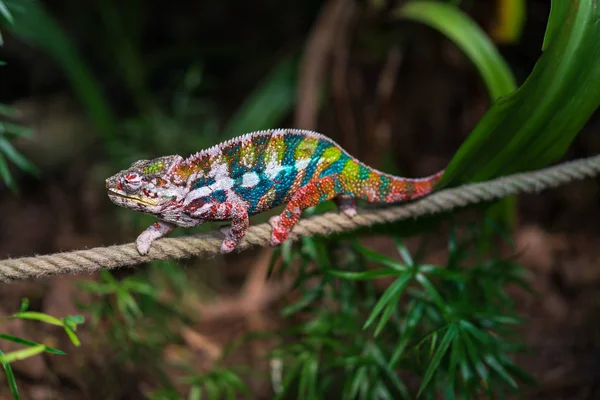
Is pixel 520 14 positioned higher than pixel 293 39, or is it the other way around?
pixel 520 14

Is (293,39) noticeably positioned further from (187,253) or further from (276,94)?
(187,253)

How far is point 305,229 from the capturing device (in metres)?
1.28

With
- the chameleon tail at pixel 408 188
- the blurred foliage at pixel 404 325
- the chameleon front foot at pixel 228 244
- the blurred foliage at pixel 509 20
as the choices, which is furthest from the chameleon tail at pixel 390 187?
the blurred foliage at pixel 509 20

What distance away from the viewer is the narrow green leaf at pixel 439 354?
1.30 meters

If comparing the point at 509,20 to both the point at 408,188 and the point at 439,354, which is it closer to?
the point at 408,188

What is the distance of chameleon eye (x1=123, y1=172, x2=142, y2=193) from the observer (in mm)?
1057

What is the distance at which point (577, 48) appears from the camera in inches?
44.6

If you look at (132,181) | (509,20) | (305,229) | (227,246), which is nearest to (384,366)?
(305,229)

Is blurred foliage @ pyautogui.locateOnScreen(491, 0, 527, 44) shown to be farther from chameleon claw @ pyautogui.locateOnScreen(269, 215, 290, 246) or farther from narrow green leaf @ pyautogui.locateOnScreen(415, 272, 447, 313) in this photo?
chameleon claw @ pyautogui.locateOnScreen(269, 215, 290, 246)

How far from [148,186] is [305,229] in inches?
15.1

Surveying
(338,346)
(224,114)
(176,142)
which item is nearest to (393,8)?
(176,142)

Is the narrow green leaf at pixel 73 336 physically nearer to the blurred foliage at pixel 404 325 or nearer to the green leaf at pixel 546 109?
the blurred foliage at pixel 404 325

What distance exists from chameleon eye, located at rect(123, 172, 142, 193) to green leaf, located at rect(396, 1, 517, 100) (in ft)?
3.82

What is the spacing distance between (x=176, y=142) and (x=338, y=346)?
1116 mm
